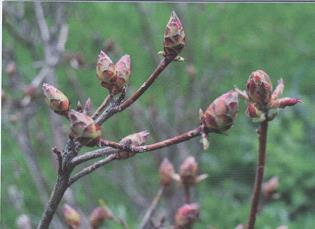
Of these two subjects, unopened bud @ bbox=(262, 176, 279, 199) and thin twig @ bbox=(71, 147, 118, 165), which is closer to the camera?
thin twig @ bbox=(71, 147, 118, 165)

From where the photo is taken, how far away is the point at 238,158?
266 cm

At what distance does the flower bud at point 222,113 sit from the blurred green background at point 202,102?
151 cm

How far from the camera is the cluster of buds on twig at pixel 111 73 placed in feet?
2.39

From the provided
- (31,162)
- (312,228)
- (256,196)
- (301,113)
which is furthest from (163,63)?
(301,113)

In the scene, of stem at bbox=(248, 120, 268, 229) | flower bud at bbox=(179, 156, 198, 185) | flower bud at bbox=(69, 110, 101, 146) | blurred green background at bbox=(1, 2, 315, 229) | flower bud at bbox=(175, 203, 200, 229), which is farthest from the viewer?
blurred green background at bbox=(1, 2, 315, 229)

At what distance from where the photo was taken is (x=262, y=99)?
735 millimetres

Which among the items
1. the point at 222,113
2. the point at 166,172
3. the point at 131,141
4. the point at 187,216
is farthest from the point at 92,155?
the point at 166,172

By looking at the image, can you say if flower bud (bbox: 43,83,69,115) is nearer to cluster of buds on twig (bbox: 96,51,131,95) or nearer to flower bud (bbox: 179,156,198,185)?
cluster of buds on twig (bbox: 96,51,131,95)

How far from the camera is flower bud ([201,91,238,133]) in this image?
2.13 feet

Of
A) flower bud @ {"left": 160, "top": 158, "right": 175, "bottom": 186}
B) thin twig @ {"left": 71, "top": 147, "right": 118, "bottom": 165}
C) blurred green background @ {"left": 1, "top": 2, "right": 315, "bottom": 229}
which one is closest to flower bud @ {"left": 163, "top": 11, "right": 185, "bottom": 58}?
thin twig @ {"left": 71, "top": 147, "right": 118, "bottom": 165}

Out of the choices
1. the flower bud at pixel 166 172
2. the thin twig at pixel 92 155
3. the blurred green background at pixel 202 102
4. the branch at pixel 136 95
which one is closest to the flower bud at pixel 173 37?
the branch at pixel 136 95

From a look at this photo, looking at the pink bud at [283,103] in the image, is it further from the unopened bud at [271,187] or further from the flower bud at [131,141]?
the unopened bud at [271,187]

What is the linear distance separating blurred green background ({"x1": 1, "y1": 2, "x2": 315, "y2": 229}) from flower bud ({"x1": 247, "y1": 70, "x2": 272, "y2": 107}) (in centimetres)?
143

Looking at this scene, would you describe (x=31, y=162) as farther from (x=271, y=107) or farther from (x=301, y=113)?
(x=301, y=113)
